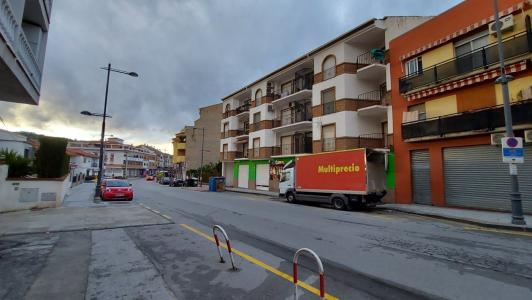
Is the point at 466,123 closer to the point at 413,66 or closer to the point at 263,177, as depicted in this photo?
the point at 413,66

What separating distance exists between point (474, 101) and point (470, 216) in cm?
610

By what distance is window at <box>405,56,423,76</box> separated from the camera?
59.6 ft

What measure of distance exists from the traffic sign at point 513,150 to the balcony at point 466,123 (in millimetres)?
2893

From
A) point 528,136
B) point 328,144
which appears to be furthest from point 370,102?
point 528,136

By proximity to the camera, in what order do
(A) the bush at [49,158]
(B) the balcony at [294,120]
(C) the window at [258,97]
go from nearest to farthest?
(A) the bush at [49,158]
(B) the balcony at [294,120]
(C) the window at [258,97]

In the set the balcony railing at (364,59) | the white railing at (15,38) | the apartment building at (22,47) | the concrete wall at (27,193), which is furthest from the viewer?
the balcony railing at (364,59)

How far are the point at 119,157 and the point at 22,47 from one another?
102957 mm

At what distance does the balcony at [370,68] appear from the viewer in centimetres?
2103

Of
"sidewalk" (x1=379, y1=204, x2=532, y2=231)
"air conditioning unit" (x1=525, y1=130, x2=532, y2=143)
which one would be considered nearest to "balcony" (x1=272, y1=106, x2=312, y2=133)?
"sidewalk" (x1=379, y1=204, x2=532, y2=231)

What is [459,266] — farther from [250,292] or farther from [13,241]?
[13,241]

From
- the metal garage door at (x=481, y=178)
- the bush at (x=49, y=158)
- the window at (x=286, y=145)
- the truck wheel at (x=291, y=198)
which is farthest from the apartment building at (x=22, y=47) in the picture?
the window at (x=286, y=145)

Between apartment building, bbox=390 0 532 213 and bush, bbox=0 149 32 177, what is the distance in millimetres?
20078

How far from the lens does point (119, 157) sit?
10162cm

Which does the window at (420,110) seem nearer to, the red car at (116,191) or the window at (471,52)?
the window at (471,52)
